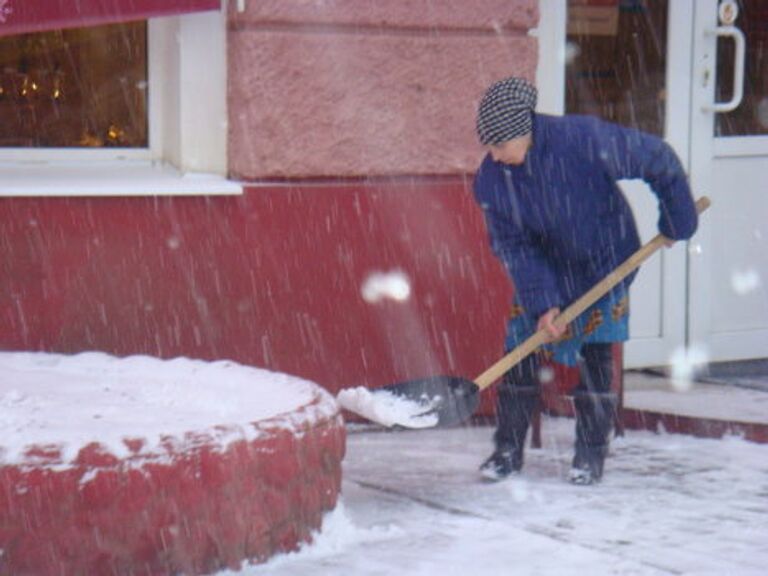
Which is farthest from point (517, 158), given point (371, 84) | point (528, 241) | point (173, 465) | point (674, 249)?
point (674, 249)

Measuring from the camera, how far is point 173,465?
13.5ft

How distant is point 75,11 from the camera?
5.37 m

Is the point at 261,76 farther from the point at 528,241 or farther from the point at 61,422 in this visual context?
the point at 61,422

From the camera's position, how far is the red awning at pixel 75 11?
17.2ft

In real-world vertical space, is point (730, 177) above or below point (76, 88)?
below

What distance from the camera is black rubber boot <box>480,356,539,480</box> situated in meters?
5.39

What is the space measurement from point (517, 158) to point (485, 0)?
125cm

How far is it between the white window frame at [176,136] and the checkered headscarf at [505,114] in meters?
1.19

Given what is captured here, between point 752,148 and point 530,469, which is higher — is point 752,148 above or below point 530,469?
above

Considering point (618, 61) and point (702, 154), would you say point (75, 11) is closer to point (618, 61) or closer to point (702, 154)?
point (618, 61)

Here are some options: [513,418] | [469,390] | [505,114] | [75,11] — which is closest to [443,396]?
[469,390]

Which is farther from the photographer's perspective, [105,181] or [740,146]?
[740,146]

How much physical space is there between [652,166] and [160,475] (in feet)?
5.97

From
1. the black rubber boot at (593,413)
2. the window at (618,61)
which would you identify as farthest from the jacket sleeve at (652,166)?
the window at (618,61)
